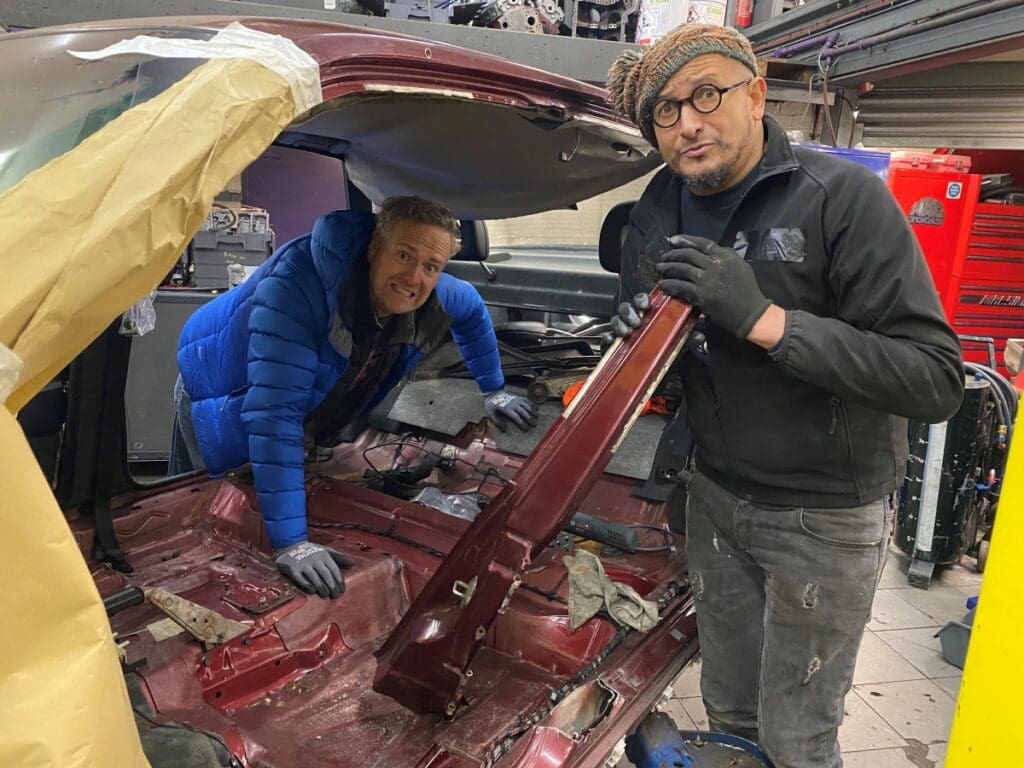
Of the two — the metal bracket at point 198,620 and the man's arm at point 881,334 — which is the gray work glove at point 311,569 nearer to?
the metal bracket at point 198,620

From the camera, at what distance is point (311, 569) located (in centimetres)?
202

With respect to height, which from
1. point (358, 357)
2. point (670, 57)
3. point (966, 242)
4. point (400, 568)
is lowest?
point (400, 568)

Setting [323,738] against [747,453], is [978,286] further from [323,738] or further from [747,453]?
[323,738]

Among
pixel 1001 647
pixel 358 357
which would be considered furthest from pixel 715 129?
pixel 358 357

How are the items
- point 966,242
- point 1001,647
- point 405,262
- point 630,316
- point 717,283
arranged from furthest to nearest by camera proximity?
point 966,242 → point 405,262 → point 630,316 → point 717,283 → point 1001,647

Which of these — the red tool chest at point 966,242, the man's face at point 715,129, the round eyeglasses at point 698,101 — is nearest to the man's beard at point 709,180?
the man's face at point 715,129

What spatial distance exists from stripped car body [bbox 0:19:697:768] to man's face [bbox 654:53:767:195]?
1.04 ft

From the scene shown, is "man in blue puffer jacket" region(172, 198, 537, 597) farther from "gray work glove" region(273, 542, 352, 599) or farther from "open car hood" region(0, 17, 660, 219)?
"open car hood" region(0, 17, 660, 219)

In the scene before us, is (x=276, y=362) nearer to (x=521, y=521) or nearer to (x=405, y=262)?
(x=405, y=262)

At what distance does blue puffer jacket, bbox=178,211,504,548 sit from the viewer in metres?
2.09

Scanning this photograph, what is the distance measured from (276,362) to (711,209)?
1300 millimetres

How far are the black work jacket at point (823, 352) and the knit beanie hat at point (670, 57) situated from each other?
211 mm

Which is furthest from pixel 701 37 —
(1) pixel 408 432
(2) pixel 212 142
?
(1) pixel 408 432

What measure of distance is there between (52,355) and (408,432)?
7.49 ft
